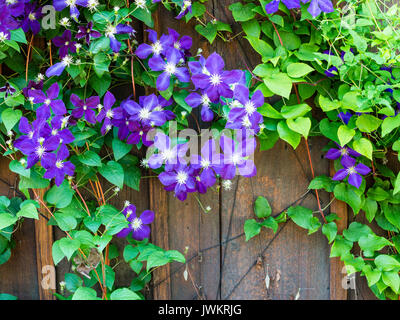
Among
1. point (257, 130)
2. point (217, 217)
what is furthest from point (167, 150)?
point (217, 217)

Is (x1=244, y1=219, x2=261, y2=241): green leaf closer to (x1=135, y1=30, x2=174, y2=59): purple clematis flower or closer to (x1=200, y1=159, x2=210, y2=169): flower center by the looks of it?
(x1=200, y1=159, x2=210, y2=169): flower center

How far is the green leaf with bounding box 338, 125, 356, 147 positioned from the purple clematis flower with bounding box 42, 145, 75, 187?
0.76 metres

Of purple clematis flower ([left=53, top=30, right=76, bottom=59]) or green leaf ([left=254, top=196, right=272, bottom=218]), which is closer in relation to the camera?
purple clematis flower ([left=53, top=30, right=76, bottom=59])

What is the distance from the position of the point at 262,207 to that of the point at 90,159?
0.59 meters

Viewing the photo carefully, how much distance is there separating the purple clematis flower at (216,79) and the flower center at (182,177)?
227mm

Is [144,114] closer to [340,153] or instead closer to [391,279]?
[340,153]

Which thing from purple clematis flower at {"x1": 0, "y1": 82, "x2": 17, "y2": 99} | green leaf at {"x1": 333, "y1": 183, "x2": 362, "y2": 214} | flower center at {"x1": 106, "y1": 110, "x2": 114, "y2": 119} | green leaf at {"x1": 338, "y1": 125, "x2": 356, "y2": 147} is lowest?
green leaf at {"x1": 333, "y1": 183, "x2": 362, "y2": 214}

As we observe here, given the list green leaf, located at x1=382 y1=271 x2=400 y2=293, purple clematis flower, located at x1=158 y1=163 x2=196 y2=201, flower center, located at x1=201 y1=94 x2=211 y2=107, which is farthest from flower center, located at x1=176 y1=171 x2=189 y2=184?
green leaf, located at x1=382 y1=271 x2=400 y2=293

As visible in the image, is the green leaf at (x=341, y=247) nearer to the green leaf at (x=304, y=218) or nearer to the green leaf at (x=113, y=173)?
the green leaf at (x=304, y=218)

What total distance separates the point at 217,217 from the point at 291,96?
1.57 ft

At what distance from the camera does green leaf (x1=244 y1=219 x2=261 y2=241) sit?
4.61ft

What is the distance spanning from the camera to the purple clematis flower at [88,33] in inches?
44.9

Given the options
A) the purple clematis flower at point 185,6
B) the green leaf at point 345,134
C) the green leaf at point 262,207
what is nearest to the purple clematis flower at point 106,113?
the purple clematis flower at point 185,6

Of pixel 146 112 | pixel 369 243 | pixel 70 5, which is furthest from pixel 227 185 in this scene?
pixel 70 5
